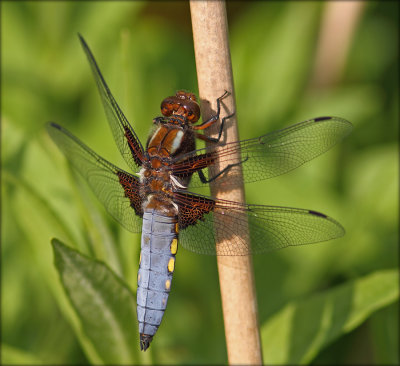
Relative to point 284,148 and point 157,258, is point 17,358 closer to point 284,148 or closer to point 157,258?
point 157,258

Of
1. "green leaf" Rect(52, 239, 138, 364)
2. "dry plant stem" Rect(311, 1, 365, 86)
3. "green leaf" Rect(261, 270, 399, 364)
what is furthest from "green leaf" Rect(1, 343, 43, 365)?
"dry plant stem" Rect(311, 1, 365, 86)

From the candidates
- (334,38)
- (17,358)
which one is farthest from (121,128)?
(334,38)

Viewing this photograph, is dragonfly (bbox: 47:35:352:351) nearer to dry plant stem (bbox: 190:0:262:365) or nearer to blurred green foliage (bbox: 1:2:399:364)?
blurred green foliage (bbox: 1:2:399:364)

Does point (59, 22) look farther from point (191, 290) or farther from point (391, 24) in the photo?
point (391, 24)

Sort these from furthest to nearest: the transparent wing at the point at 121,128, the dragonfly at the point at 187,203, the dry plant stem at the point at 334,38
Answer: the dry plant stem at the point at 334,38, the transparent wing at the point at 121,128, the dragonfly at the point at 187,203

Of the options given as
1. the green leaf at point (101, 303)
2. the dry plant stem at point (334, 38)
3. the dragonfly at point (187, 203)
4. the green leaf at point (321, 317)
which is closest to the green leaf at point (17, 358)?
the green leaf at point (101, 303)

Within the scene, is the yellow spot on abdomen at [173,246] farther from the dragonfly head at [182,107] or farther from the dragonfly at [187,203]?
the dragonfly head at [182,107]
